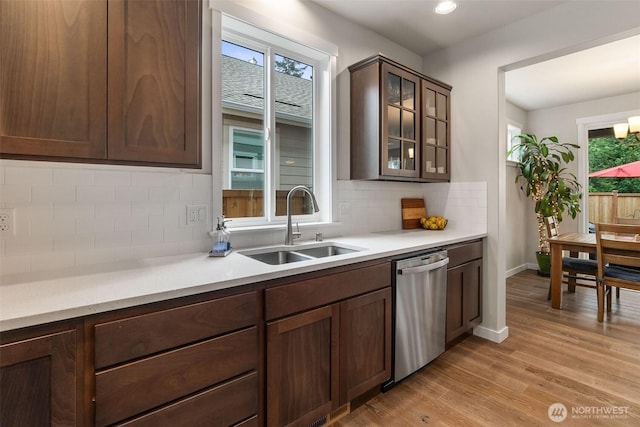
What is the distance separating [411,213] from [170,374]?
2473 millimetres

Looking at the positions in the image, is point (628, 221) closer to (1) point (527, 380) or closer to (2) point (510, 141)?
(2) point (510, 141)

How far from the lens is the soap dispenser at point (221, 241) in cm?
168

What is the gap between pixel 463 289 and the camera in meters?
2.45

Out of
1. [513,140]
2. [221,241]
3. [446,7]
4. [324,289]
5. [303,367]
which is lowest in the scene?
Result: [303,367]

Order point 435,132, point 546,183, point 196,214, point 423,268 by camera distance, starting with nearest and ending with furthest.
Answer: point 196,214 → point 423,268 → point 435,132 → point 546,183

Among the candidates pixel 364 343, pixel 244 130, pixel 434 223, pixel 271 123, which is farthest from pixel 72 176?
pixel 434 223

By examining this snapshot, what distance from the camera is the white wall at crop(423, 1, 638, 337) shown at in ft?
7.38

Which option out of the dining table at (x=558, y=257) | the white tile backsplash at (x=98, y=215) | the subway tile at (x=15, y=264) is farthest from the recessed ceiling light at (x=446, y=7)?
the subway tile at (x=15, y=264)

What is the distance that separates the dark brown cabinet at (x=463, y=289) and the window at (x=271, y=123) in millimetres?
1096

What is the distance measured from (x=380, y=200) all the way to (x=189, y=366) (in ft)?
6.87

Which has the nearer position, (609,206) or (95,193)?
(95,193)

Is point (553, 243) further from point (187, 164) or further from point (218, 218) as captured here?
point (187, 164)

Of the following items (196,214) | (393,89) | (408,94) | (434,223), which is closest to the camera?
(196,214)

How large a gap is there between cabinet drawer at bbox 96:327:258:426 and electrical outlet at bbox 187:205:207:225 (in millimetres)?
793
